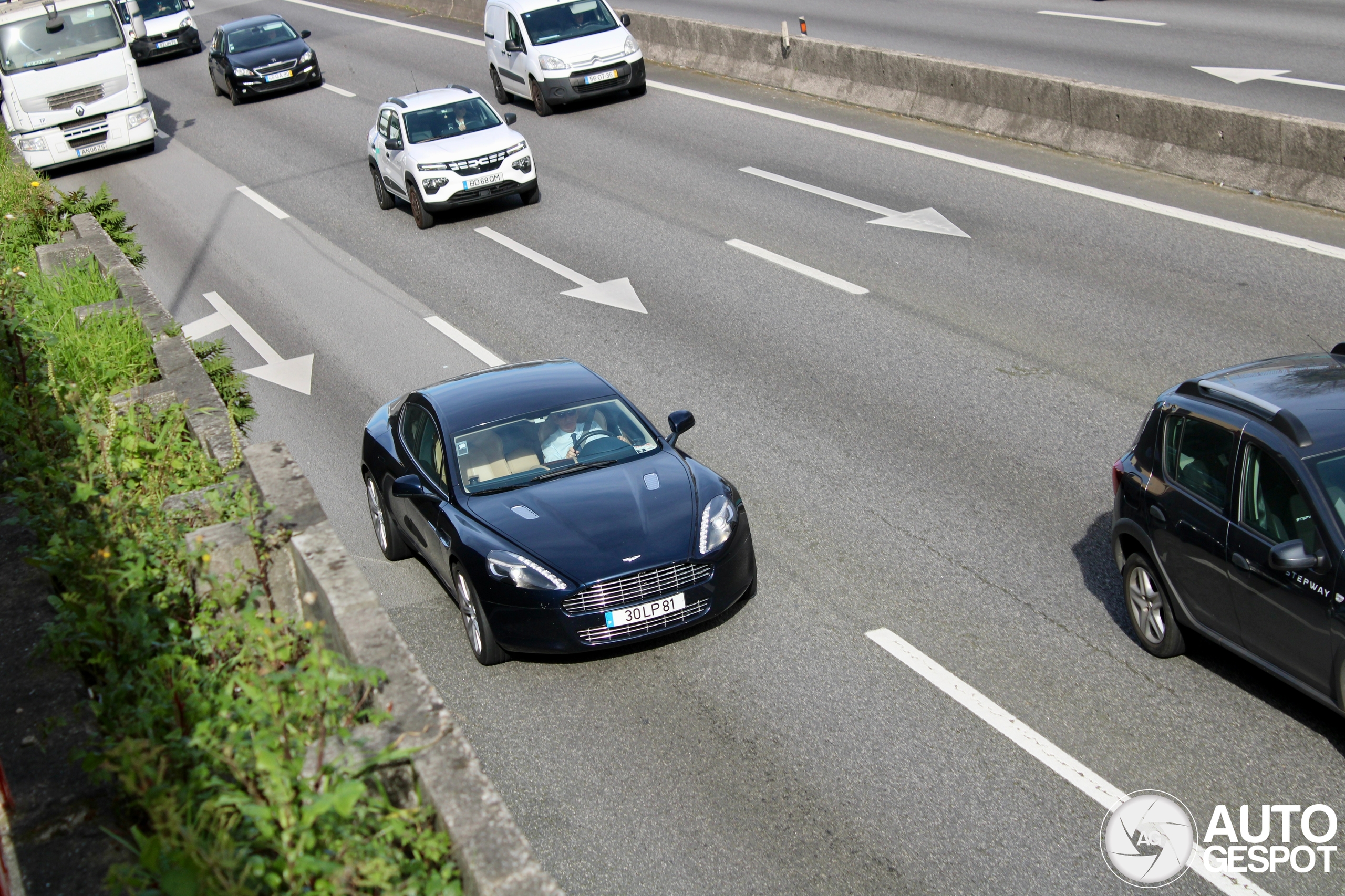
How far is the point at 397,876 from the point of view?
14.4 feet

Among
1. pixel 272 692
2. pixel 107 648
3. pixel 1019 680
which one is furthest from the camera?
pixel 1019 680

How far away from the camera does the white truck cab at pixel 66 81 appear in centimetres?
2461

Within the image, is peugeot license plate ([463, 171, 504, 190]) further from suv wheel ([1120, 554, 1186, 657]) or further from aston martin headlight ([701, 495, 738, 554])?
suv wheel ([1120, 554, 1186, 657])

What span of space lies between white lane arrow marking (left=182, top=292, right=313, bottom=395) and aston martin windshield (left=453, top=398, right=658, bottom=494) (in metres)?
5.05

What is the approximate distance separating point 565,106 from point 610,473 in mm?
18253

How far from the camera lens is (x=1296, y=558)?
6234mm

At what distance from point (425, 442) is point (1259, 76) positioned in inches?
591

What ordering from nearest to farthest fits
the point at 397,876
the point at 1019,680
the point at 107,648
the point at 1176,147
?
the point at 397,876, the point at 107,648, the point at 1019,680, the point at 1176,147

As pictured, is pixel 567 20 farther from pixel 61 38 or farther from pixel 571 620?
pixel 571 620

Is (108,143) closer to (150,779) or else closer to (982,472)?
(982,472)

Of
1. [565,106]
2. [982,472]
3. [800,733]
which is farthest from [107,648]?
[565,106]

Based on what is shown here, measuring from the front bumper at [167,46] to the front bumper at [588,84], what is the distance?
1868 centimetres

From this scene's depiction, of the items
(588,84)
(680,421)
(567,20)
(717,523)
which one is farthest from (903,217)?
(567,20)
